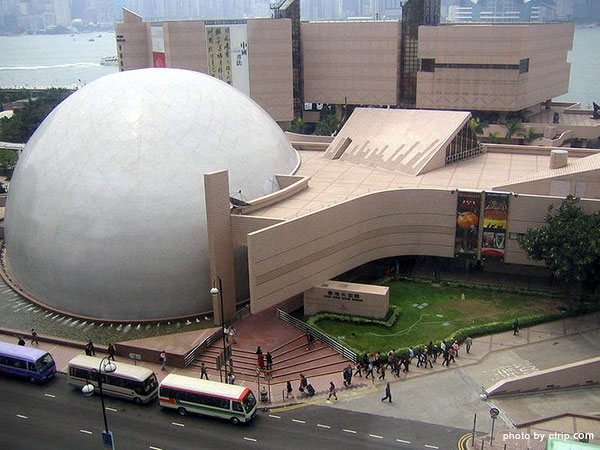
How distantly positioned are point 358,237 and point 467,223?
305 inches

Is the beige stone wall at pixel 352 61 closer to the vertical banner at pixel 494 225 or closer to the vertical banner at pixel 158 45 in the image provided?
the vertical banner at pixel 158 45

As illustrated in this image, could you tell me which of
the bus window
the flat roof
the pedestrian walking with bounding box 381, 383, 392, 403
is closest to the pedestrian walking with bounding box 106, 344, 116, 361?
the bus window

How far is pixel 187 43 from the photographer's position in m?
89.0

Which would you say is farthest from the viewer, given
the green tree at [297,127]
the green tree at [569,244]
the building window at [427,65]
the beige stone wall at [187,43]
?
the beige stone wall at [187,43]

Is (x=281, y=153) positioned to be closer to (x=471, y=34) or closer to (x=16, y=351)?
(x=16, y=351)

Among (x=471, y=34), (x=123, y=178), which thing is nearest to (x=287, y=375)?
(x=123, y=178)

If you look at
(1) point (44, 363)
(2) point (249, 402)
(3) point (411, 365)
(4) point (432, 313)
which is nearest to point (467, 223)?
(4) point (432, 313)

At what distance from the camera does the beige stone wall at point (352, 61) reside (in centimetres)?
8944

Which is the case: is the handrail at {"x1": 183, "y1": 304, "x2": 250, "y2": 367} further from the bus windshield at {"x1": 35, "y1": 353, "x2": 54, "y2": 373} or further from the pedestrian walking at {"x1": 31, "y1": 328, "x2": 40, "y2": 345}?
the pedestrian walking at {"x1": 31, "y1": 328, "x2": 40, "y2": 345}

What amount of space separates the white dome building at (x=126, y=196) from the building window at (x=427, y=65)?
160 ft

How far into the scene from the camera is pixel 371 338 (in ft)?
125

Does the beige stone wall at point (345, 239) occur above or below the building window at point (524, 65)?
below

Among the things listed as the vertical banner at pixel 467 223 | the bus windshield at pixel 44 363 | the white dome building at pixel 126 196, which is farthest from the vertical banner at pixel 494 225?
the bus windshield at pixel 44 363

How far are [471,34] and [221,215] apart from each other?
5673 cm
